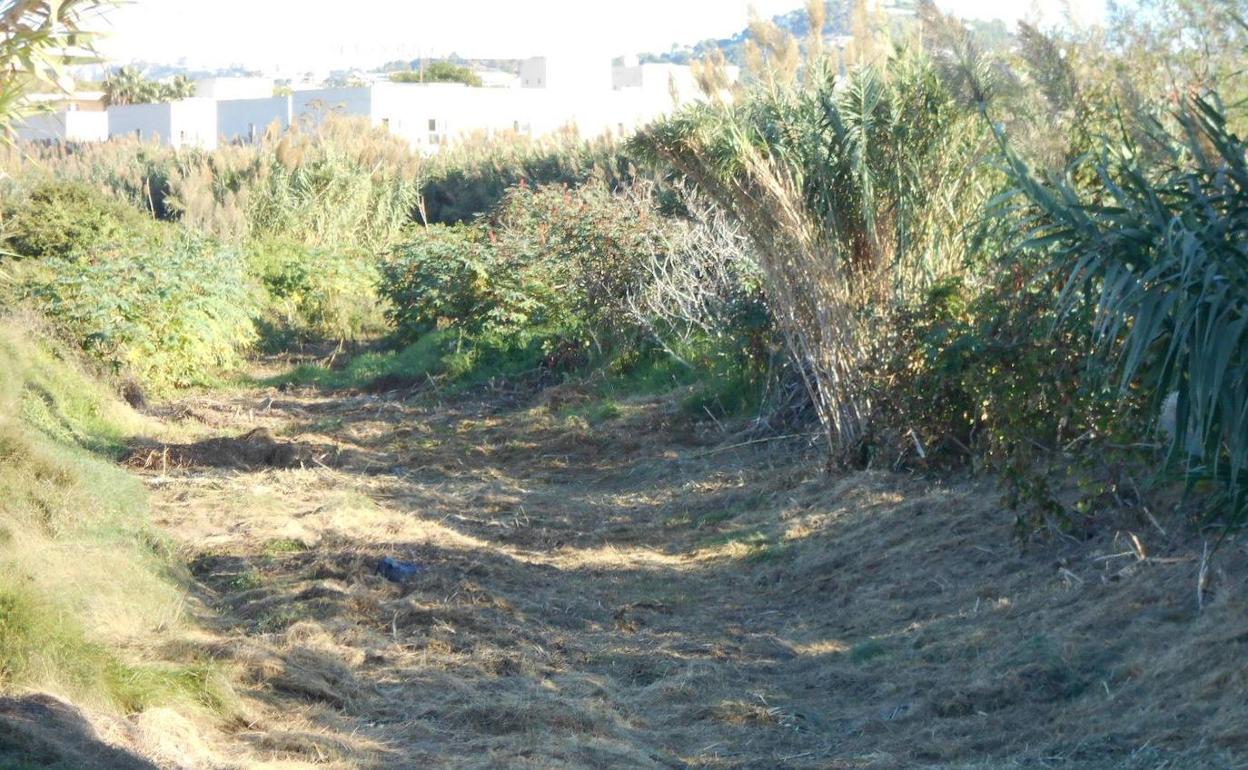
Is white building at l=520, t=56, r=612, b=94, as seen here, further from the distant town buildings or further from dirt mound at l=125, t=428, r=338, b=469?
dirt mound at l=125, t=428, r=338, b=469

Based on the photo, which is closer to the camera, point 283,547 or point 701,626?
point 701,626

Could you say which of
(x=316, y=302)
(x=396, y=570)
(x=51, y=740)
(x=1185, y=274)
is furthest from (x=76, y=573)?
(x=316, y=302)

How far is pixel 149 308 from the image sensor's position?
1473 cm

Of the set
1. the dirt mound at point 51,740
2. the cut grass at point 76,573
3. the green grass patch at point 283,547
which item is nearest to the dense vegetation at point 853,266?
the cut grass at point 76,573

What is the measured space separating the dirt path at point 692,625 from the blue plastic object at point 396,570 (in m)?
0.06

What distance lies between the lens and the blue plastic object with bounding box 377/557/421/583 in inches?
310

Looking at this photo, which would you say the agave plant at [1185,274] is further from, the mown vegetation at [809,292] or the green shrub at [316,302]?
the green shrub at [316,302]

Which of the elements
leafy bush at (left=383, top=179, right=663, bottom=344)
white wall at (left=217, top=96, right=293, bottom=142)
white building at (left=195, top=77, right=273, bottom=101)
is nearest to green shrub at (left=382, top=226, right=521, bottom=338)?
leafy bush at (left=383, top=179, right=663, bottom=344)

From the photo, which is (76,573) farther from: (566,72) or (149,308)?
(566,72)

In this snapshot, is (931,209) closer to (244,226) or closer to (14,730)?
(14,730)

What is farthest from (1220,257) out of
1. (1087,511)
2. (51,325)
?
(51,325)

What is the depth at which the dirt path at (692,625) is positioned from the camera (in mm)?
5273

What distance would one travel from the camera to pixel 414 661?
6.52 m

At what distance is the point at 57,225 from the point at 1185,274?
16.0 meters
